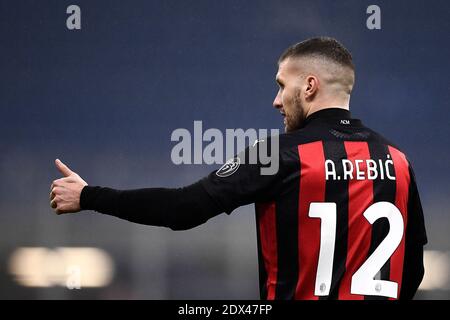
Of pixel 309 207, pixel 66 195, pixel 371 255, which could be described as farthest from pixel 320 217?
pixel 66 195

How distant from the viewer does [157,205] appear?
2.02 m

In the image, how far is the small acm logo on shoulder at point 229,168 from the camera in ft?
6.71

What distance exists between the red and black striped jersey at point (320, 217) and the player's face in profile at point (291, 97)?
0.16m

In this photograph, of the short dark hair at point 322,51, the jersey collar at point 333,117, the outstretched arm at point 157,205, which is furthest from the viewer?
the short dark hair at point 322,51

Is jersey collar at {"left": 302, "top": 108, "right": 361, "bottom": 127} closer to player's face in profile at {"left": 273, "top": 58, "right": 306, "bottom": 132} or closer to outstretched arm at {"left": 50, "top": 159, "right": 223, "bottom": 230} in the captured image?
player's face in profile at {"left": 273, "top": 58, "right": 306, "bottom": 132}

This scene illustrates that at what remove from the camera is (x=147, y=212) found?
6.61 feet

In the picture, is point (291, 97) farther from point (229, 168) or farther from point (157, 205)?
point (157, 205)

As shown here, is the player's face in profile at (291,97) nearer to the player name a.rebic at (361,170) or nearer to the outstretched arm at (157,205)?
the player name a.rebic at (361,170)

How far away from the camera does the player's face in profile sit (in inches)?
90.4

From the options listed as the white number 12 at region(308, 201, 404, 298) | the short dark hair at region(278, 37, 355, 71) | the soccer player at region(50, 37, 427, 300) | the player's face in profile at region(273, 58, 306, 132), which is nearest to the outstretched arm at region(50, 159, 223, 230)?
the soccer player at region(50, 37, 427, 300)

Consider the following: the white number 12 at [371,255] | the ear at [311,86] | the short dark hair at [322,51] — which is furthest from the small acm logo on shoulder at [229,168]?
the short dark hair at [322,51]

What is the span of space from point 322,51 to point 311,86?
163mm

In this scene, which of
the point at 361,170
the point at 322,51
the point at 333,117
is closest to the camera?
the point at 361,170
